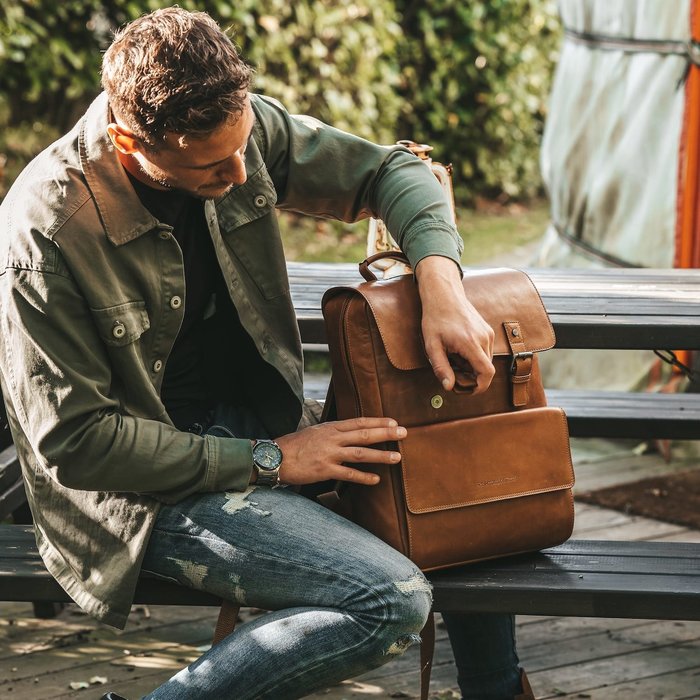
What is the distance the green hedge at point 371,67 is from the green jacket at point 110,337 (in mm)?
3145

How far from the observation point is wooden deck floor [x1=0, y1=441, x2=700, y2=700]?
266cm

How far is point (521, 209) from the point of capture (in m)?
8.53

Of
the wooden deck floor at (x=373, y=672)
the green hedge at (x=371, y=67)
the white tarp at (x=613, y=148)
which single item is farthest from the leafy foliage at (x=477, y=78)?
the wooden deck floor at (x=373, y=672)

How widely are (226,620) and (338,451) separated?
1.14 feet

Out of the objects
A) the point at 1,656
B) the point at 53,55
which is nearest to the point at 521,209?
the point at 53,55

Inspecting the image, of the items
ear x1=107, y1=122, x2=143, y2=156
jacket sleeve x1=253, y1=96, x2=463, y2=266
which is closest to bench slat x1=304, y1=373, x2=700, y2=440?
jacket sleeve x1=253, y1=96, x2=463, y2=266

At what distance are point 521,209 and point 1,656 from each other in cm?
634

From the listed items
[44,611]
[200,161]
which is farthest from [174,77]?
[44,611]

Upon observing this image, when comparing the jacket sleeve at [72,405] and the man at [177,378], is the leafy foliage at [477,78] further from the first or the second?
the jacket sleeve at [72,405]

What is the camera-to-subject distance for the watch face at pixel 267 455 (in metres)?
2.00

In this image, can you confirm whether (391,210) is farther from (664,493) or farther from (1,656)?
(664,493)

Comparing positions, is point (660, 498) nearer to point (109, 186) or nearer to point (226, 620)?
point (226, 620)

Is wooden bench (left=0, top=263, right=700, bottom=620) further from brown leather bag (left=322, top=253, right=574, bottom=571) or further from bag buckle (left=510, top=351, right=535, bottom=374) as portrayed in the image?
bag buckle (left=510, top=351, right=535, bottom=374)

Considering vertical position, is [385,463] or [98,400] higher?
[98,400]
